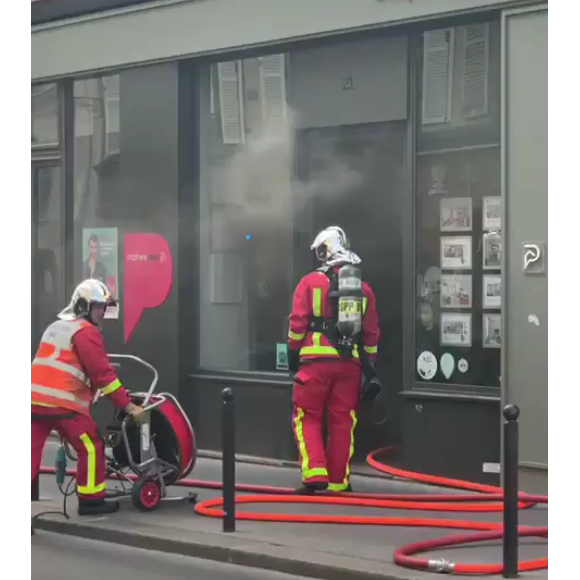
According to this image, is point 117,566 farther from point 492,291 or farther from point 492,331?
point 492,291

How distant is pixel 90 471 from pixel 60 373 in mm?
816

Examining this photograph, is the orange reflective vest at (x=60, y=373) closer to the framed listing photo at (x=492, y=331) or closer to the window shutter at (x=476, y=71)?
the framed listing photo at (x=492, y=331)

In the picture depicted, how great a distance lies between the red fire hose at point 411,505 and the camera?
771cm

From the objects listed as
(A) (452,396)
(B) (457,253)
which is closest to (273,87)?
(B) (457,253)

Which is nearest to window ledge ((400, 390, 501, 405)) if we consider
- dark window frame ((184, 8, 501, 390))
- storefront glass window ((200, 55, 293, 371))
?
dark window frame ((184, 8, 501, 390))

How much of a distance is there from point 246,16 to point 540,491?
534 centimetres

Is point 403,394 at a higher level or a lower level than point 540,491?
higher

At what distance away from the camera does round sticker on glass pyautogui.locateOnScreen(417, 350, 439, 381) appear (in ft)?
34.9
